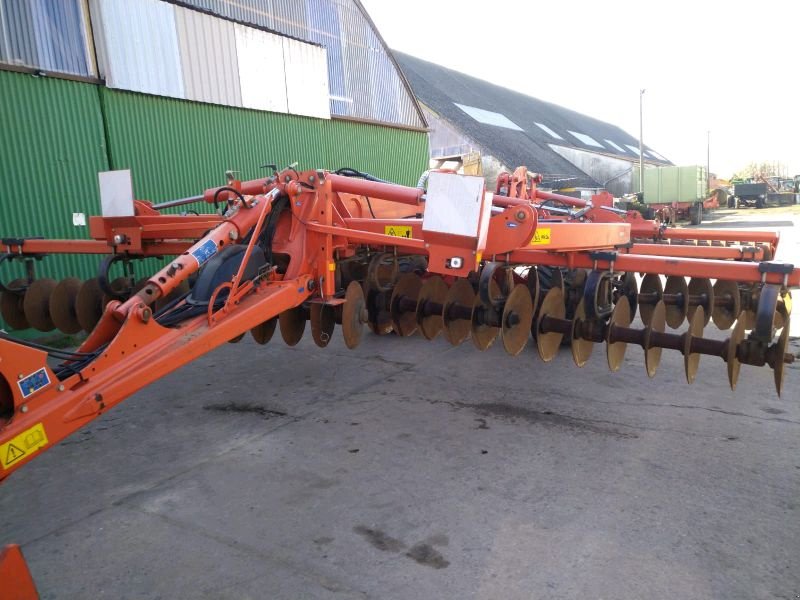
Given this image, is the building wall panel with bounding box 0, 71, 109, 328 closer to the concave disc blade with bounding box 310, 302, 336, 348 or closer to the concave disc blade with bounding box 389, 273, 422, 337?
the concave disc blade with bounding box 310, 302, 336, 348

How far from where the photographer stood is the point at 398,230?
355 centimetres

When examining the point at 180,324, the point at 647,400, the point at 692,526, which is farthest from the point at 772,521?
the point at 180,324

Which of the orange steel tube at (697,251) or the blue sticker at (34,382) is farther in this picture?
the orange steel tube at (697,251)

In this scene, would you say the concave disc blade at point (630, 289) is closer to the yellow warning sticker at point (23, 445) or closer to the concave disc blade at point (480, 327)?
the concave disc blade at point (480, 327)

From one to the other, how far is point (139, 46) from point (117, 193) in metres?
4.34

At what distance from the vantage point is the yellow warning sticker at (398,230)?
3.46m

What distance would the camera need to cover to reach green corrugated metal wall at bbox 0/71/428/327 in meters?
6.51

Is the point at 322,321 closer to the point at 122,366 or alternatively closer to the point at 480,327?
the point at 480,327

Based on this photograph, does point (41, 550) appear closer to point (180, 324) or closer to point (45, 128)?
point (180, 324)

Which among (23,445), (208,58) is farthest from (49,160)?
(23,445)

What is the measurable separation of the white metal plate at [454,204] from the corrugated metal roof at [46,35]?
5.97m

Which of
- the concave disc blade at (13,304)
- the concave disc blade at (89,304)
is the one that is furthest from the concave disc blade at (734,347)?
the concave disc blade at (13,304)

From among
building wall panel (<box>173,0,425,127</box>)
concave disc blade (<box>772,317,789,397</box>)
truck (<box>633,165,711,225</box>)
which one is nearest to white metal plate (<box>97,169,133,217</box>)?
concave disc blade (<box>772,317,789,397</box>)

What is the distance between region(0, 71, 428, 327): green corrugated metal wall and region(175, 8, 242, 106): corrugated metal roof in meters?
0.19
